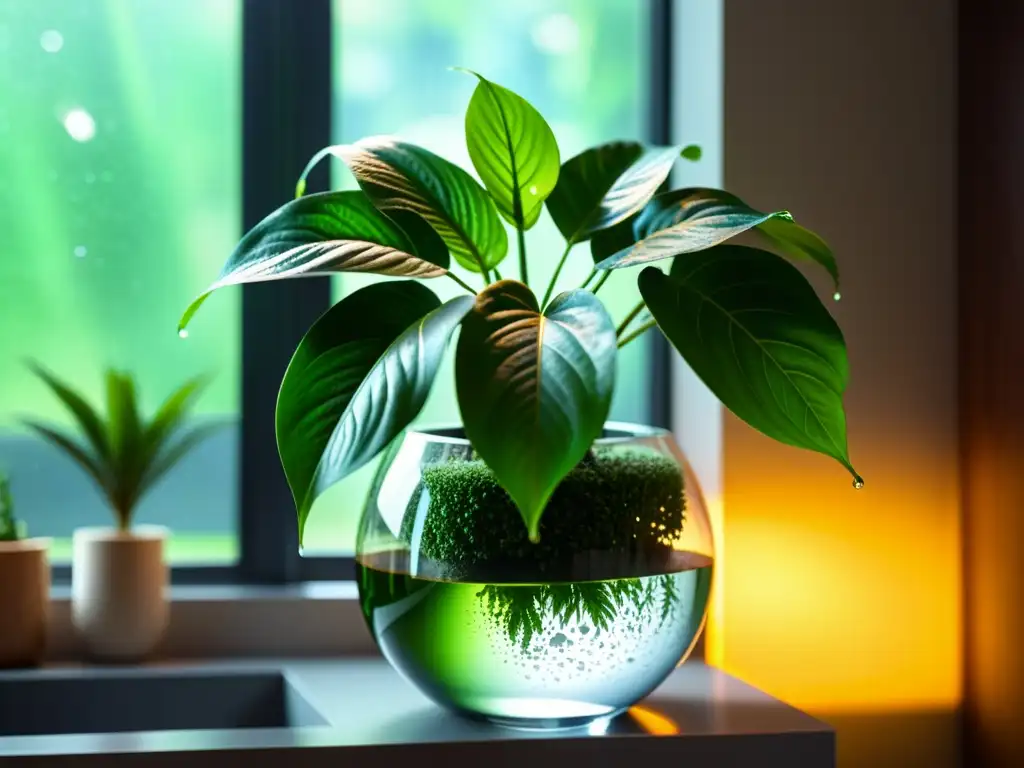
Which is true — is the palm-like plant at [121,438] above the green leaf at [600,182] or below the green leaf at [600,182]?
below

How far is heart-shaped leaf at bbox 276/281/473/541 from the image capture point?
97cm

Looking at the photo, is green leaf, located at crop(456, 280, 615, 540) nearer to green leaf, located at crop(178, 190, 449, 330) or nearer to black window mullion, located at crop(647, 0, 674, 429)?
green leaf, located at crop(178, 190, 449, 330)

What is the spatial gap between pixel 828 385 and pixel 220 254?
0.84 metres

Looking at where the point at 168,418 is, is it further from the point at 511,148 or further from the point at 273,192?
the point at 511,148

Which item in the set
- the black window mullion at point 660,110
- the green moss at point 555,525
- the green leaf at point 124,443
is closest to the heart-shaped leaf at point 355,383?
the green moss at point 555,525

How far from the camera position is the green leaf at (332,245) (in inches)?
40.4

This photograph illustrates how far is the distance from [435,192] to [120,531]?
0.60 meters

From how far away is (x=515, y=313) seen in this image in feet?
3.22

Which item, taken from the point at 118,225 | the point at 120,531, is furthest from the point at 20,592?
the point at 118,225

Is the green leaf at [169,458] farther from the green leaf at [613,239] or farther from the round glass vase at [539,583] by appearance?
the green leaf at [613,239]

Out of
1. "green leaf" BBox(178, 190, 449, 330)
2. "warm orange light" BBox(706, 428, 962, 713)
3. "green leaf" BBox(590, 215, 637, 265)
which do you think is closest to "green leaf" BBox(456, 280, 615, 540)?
"green leaf" BBox(178, 190, 449, 330)

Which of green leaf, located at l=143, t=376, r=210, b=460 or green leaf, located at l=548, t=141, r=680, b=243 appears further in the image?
green leaf, located at l=143, t=376, r=210, b=460

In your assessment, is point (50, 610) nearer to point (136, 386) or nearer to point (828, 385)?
point (136, 386)

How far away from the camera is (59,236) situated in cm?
154
